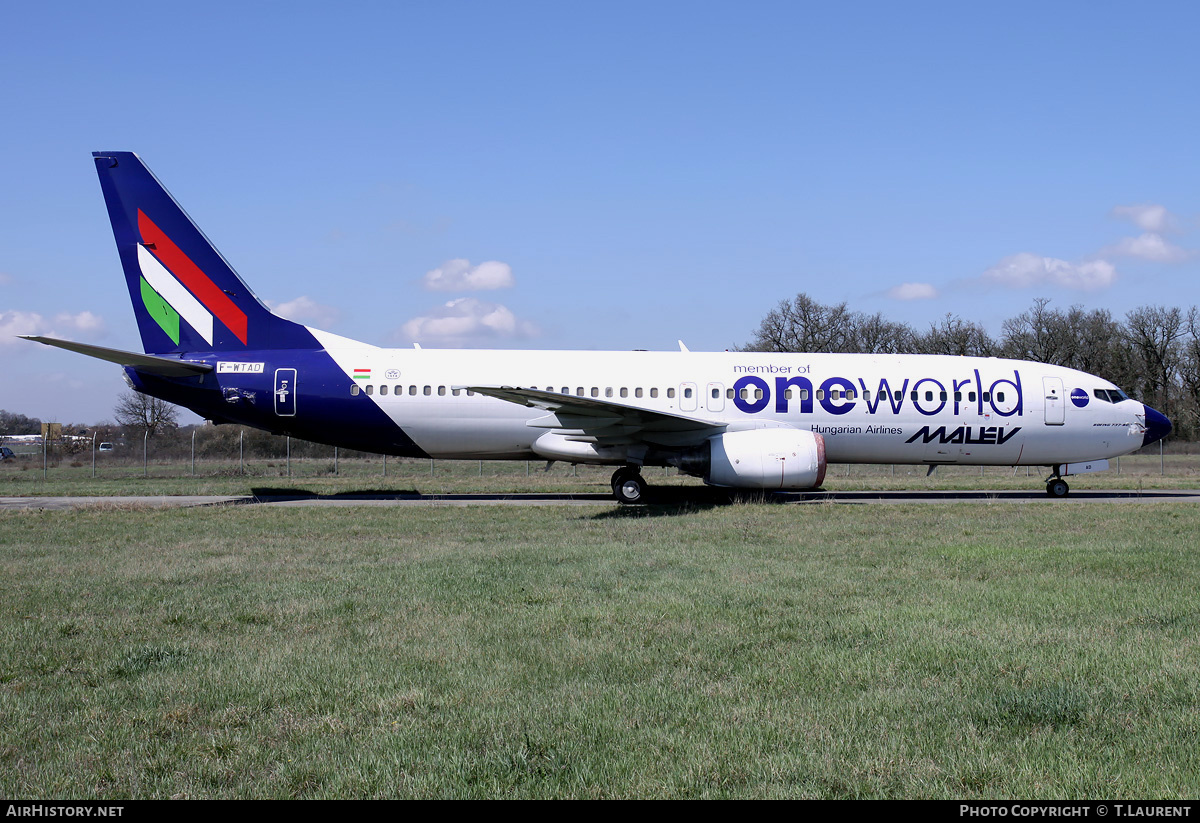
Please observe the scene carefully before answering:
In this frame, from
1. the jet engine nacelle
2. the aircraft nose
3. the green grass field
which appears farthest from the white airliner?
the green grass field

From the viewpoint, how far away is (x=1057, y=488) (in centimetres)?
2025

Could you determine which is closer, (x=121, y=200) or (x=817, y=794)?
(x=817, y=794)

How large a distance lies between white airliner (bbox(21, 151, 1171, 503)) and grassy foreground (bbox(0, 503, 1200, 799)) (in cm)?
783

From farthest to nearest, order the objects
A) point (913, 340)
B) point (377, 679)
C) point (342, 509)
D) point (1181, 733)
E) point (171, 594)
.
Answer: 1. point (913, 340)
2. point (342, 509)
3. point (171, 594)
4. point (377, 679)
5. point (1181, 733)

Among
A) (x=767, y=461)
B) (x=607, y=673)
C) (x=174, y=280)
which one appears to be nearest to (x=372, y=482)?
(x=174, y=280)

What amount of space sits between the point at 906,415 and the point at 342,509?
12.1m

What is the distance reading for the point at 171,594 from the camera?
8.47m

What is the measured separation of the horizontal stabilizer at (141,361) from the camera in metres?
15.9

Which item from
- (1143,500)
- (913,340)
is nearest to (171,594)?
(1143,500)

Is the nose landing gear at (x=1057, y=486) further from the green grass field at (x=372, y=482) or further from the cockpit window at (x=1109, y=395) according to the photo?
the green grass field at (x=372, y=482)

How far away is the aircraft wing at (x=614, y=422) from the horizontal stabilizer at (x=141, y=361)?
18.4 ft

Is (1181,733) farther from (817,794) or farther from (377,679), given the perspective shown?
(377,679)

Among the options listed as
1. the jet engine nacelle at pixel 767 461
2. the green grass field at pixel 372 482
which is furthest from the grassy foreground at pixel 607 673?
the green grass field at pixel 372 482

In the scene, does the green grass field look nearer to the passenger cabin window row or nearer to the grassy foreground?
the passenger cabin window row
